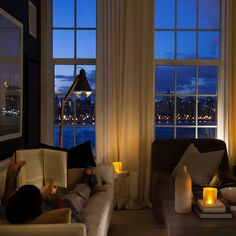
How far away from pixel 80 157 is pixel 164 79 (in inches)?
76.3

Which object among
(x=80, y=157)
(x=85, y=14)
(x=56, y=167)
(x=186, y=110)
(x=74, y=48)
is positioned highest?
(x=85, y=14)

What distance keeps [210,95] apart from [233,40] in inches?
32.2

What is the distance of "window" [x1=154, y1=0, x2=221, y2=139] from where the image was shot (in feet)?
17.7

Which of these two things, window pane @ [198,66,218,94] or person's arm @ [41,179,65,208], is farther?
window pane @ [198,66,218,94]

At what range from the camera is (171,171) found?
186 inches

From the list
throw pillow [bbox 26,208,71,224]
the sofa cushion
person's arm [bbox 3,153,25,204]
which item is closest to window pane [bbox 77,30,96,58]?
the sofa cushion

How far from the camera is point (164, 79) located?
5453 mm

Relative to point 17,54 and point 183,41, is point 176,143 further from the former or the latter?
point 17,54

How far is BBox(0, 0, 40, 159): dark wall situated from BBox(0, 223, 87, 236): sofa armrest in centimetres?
185

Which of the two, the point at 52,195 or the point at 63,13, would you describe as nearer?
the point at 52,195

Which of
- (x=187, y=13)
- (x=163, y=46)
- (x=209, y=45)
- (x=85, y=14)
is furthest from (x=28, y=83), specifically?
(x=209, y=45)

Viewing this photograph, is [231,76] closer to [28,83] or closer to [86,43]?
[86,43]

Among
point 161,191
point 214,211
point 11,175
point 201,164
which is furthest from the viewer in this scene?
point 201,164

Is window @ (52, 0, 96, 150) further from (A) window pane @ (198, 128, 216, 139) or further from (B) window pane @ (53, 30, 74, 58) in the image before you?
Result: (A) window pane @ (198, 128, 216, 139)
